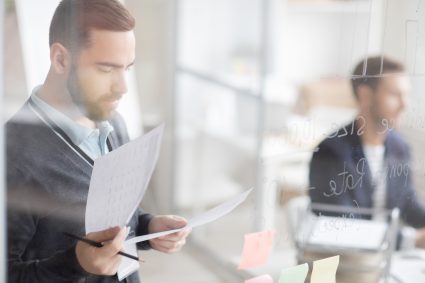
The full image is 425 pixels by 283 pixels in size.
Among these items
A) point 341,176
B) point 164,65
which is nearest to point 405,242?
point 341,176

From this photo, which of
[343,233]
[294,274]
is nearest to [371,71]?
[343,233]

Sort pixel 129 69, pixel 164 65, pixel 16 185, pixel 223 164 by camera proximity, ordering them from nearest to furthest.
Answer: pixel 16 185 < pixel 129 69 < pixel 164 65 < pixel 223 164

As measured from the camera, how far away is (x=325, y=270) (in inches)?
51.8

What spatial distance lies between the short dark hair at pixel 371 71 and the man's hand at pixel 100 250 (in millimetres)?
661

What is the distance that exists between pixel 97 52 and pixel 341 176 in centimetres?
68

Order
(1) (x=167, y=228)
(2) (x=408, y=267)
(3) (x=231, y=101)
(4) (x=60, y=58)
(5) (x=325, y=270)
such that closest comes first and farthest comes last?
(4) (x=60, y=58), (1) (x=167, y=228), (5) (x=325, y=270), (2) (x=408, y=267), (3) (x=231, y=101)

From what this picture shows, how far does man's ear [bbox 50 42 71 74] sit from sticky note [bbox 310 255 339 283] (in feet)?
2.24

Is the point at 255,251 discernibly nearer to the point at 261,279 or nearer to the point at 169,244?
the point at 261,279

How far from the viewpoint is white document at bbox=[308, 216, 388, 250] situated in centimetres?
137

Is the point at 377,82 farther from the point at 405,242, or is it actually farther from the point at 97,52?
the point at 97,52

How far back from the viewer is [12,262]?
90 centimetres

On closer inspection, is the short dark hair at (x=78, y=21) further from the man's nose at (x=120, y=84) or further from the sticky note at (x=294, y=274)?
the sticky note at (x=294, y=274)

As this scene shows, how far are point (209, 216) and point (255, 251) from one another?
209 millimetres

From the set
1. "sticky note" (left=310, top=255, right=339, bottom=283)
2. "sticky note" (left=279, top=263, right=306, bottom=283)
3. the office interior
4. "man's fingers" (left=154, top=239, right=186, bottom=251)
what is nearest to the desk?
the office interior
